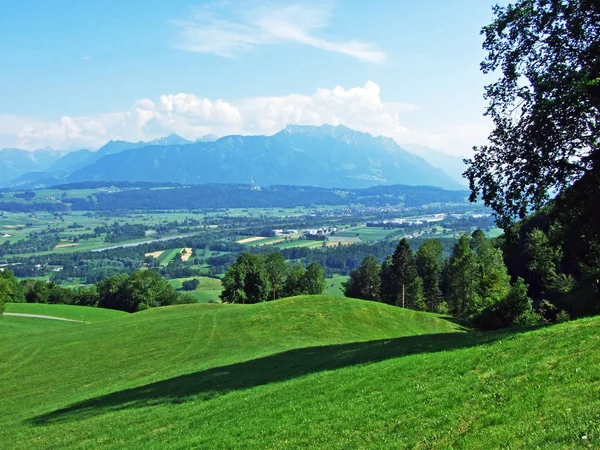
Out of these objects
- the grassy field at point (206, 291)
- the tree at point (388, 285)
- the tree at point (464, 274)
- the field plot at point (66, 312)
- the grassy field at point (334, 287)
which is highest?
the tree at point (464, 274)

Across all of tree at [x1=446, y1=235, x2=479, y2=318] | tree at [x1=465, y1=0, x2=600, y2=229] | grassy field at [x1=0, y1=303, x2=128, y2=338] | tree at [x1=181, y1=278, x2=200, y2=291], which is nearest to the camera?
tree at [x1=465, y1=0, x2=600, y2=229]

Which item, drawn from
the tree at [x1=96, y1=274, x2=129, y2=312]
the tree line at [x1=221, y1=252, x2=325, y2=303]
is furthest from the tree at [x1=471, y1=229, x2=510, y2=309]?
the tree at [x1=96, y1=274, x2=129, y2=312]

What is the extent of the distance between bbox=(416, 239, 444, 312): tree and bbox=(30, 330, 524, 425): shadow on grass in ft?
226

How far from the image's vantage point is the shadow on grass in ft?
85.8

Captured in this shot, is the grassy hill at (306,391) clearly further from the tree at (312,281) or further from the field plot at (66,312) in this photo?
the tree at (312,281)

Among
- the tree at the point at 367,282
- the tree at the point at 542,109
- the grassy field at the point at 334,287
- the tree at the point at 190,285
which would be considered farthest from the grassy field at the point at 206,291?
the tree at the point at 542,109

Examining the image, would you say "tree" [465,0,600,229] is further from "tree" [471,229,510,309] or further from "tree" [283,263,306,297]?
"tree" [283,263,306,297]

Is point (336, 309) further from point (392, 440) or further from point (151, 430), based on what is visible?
point (392, 440)

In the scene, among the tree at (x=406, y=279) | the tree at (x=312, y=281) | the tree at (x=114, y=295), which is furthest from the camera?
the tree at (x=114, y=295)

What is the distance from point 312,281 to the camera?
116250 mm

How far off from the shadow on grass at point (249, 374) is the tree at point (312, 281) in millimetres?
81715

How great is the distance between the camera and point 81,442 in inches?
821

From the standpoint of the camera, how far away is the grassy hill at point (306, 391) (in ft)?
42.5

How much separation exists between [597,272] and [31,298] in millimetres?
127100
